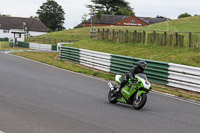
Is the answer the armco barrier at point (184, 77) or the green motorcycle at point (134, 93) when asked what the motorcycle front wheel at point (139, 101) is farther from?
the armco barrier at point (184, 77)

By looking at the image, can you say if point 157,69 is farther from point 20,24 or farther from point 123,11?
point 123,11

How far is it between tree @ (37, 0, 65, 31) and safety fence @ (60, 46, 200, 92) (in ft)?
341

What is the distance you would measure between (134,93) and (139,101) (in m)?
0.30

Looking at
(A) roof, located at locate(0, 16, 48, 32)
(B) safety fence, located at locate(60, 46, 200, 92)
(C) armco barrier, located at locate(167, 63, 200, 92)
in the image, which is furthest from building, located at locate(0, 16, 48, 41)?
(C) armco barrier, located at locate(167, 63, 200, 92)

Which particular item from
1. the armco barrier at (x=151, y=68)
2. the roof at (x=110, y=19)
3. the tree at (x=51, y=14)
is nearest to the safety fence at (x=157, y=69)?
the armco barrier at (x=151, y=68)

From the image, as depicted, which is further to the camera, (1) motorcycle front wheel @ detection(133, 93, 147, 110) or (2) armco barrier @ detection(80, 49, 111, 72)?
(2) armco barrier @ detection(80, 49, 111, 72)

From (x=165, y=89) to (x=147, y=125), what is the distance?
7493 mm

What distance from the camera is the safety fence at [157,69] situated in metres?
14.6

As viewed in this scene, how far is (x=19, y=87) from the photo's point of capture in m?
12.5

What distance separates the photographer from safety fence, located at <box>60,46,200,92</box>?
14.6 metres

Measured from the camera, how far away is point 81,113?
856cm

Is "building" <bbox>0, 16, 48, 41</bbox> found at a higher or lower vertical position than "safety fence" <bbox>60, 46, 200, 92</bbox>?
higher

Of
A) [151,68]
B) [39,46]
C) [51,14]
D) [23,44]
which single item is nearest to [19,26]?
[51,14]

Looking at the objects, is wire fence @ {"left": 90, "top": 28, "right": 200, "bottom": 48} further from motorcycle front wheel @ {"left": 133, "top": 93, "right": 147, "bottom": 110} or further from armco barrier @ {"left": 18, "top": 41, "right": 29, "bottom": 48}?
armco barrier @ {"left": 18, "top": 41, "right": 29, "bottom": 48}
